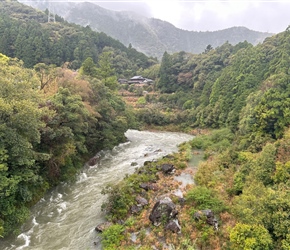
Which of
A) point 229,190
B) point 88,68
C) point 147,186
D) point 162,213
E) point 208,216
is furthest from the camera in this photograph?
point 88,68

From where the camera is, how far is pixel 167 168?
880 inches

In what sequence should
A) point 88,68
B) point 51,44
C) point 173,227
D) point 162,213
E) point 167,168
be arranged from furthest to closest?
1. point 51,44
2. point 88,68
3. point 167,168
4. point 162,213
5. point 173,227

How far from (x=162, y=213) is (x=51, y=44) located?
59534 mm

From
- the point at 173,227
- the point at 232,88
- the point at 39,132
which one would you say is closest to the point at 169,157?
the point at 173,227

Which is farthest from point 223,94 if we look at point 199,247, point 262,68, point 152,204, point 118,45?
point 118,45

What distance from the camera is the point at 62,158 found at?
18.6 m

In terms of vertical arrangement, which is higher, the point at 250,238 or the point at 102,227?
the point at 250,238

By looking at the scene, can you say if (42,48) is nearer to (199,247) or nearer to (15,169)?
(15,169)

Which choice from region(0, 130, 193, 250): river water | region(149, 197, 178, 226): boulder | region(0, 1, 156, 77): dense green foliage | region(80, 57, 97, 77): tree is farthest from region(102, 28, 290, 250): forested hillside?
region(0, 1, 156, 77): dense green foliage

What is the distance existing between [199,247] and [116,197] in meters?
5.50

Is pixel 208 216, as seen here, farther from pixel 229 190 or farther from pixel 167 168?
pixel 167 168

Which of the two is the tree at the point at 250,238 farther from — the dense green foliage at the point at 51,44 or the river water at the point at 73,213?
the dense green foliage at the point at 51,44

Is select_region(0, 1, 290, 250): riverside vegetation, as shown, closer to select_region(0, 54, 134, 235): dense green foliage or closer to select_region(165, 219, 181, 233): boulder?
select_region(0, 54, 134, 235): dense green foliage

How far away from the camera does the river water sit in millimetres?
12961
